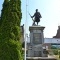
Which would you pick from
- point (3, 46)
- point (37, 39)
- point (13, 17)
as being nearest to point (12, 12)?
point (13, 17)

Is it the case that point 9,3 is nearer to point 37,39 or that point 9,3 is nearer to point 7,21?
point 7,21

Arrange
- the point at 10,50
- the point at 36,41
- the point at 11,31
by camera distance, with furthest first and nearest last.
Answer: the point at 36,41 < the point at 11,31 < the point at 10,50

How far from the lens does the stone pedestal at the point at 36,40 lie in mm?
23141

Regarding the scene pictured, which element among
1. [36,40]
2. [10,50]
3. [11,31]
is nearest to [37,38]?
[36,40]

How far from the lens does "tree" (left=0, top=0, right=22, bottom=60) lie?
14711mm

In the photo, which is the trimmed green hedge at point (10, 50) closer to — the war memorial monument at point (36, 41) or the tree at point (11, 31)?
the tree at point (11, 31)

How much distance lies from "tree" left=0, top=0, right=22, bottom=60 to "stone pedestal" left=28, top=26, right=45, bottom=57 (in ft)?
22.6

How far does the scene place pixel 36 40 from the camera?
23.4m

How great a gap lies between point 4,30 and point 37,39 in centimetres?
836

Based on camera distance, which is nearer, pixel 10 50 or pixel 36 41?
pixel 10 50

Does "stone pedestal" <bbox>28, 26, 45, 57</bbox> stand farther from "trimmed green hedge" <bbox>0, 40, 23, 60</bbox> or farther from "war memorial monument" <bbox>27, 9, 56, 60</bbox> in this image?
"trimmed green hedge" <bbox>0, 40, 23, 60</bbox>

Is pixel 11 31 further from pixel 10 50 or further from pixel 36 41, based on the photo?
pixel 36 41

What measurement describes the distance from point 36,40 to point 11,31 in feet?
27.0

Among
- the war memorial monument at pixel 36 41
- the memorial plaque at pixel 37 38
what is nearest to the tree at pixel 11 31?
the war memorial monument at pixel 36 41
